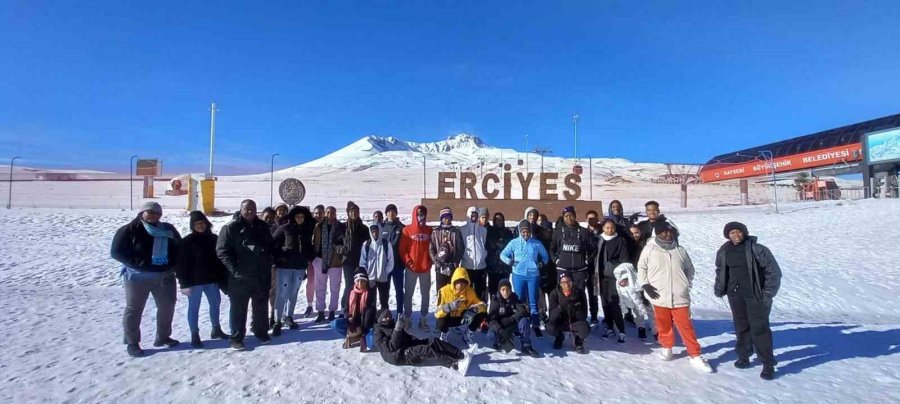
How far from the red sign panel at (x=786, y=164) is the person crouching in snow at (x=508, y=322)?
147 feet

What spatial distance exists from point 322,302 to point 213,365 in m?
1.93

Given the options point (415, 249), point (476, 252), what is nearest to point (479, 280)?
point (476, 252)

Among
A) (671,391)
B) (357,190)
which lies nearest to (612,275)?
(671,391)

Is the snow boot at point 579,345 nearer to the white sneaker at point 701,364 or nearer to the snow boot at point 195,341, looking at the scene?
the white sneaker at point 701,364

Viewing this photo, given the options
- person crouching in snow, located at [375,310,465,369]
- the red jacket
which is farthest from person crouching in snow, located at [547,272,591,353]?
the red jacket

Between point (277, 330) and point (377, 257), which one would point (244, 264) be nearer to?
point (277, 330)

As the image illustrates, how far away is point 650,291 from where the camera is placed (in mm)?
4926

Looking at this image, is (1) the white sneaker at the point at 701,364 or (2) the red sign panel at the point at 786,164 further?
(2) the red sign panel at the point at 786,164

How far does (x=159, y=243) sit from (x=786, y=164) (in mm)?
55285

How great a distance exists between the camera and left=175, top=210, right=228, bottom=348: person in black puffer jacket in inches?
201

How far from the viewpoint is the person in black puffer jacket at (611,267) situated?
224 inches

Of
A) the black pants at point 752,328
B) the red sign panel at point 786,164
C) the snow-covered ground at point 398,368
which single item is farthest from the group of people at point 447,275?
the red sign panel at point 786,164

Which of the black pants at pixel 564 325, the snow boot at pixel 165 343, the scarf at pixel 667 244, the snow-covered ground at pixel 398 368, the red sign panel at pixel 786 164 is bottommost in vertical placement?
the snow-covered ground at pixel 398 368

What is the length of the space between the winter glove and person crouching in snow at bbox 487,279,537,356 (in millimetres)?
1382
